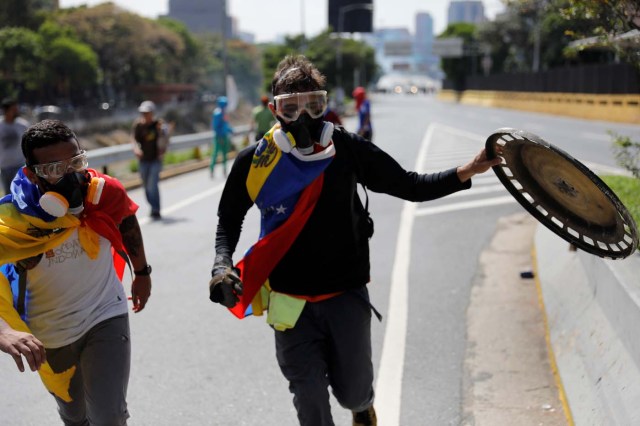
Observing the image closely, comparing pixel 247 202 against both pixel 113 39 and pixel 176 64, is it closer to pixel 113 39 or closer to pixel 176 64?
pixel 113 39

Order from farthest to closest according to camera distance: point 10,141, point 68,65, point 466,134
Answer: point 68,65 → point 466,134 → point 10,141

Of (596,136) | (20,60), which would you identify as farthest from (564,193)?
(20,60)

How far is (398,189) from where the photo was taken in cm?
366

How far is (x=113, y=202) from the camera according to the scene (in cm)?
365

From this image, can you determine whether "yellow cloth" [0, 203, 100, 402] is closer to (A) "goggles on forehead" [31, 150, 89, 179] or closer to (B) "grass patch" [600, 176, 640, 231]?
(A) "goggles on forehead" [31, 150, 89, 179]

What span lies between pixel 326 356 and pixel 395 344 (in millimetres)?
2529

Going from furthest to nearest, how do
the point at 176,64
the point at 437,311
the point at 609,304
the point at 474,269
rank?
the point at 176,64
the point at 474,269
the point at 437,311
the point at 609,304

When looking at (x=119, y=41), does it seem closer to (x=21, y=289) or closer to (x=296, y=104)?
(x=21, y=289)

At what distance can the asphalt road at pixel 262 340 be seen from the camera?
4.87 metres

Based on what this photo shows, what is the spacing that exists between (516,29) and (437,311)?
72722 millimetres

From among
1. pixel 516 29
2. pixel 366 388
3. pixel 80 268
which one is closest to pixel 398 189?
pixel 366 388

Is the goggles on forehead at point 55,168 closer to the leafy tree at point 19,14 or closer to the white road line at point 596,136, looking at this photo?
the white road line at point 596,136

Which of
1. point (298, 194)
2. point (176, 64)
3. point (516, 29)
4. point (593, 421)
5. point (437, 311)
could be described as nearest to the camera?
point (298, 194)

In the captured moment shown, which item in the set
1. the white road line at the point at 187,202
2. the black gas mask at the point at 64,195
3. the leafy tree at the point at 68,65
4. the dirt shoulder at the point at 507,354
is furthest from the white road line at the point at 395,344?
the leafy tree at the point at 68,65
